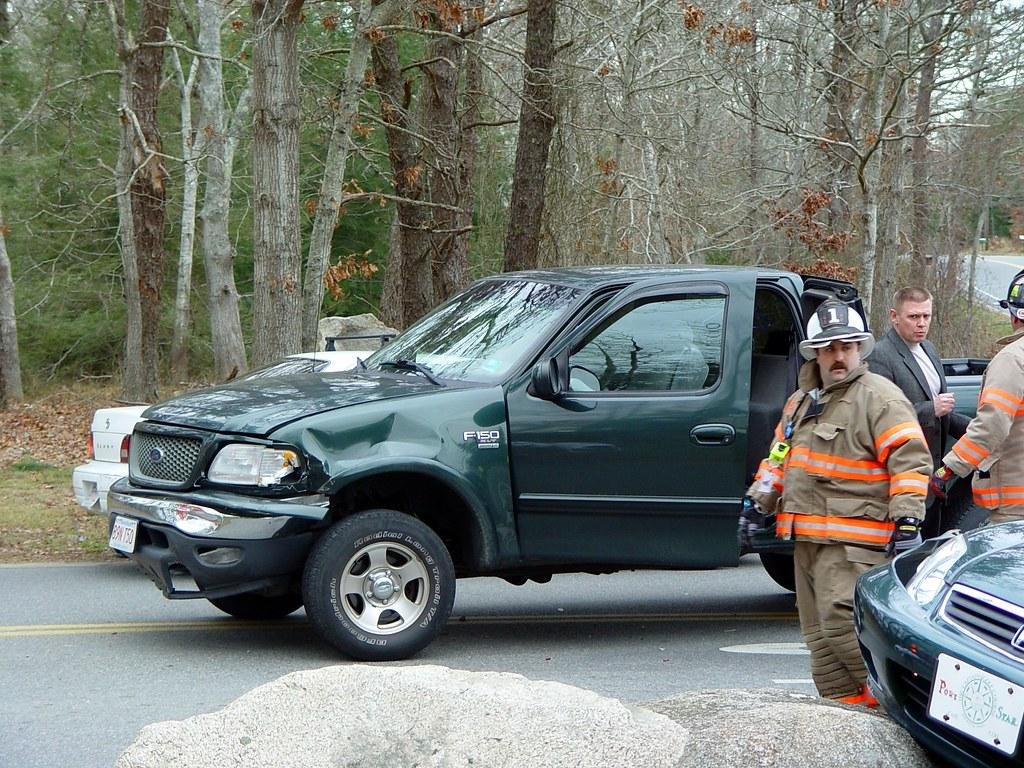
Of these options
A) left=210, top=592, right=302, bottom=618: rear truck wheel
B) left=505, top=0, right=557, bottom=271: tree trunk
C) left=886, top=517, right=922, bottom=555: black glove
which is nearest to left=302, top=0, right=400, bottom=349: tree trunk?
left=505, top=0, right=557, bottom=271: tree trunk

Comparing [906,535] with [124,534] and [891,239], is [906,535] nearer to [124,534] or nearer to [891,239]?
[124,534]

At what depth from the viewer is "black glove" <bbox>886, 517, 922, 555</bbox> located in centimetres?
491

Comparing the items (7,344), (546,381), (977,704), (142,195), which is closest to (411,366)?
(546,381)

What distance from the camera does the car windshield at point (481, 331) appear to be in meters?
7.14

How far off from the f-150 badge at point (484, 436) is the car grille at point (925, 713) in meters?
3.09

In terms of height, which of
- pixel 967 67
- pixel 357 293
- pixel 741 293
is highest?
pixel 967 67

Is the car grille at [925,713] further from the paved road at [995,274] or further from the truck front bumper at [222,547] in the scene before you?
the paved road at [995,274]

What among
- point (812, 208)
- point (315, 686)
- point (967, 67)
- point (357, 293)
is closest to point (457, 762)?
point (315, 686)

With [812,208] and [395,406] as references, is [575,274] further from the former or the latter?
[812,208]

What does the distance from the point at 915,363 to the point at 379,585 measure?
10.8 ft

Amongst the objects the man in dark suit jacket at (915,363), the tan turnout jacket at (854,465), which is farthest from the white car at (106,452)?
the tan turnout jacket at (854,465)

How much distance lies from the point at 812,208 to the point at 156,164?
30.1 feet

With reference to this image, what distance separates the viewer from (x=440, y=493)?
22.8ft

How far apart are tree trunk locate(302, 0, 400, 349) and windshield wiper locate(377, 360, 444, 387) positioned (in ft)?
19.1
